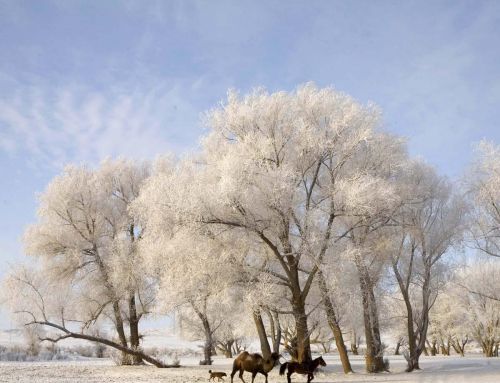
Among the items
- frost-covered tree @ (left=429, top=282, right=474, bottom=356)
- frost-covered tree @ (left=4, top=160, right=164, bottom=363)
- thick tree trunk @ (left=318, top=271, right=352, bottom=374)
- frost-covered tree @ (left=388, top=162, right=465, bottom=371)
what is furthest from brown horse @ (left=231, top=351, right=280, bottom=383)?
frost-covered tree @ (left=429, top=282, right=474, bottom=356)

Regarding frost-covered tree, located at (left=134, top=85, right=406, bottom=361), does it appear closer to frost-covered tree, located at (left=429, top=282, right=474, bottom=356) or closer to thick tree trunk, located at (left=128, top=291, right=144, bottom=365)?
thick tree trunk, located at (left=128, top=291, right=144, bottom=365)

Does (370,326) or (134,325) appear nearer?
(370,326)

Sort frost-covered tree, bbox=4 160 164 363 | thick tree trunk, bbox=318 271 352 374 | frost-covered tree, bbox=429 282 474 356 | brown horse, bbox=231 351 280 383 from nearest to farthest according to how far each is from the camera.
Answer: brown horse, bbox=231 351 280 383, thick tree trunk, bbox=318 271 352 374, frost-covered tree, bbox=4 160 164 363, frost-covered tree, bbox=429 282 474 356

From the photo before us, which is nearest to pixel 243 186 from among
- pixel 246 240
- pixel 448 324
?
pixel 246 240

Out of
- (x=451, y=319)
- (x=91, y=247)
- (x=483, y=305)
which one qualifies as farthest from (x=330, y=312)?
(x=451, y=319)

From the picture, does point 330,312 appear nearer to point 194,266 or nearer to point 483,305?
point 194,266

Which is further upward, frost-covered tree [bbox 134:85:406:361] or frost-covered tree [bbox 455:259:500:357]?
frost-covered tree [bbox 134:85:406:361]

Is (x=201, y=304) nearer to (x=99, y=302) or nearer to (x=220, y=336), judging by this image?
(x=99, y=302)

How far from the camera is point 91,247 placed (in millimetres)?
27875

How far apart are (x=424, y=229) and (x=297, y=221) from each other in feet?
24.0

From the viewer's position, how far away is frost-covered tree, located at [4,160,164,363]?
26.2 metres

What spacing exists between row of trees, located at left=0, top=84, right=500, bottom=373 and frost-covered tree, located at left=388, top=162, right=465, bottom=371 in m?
0.06

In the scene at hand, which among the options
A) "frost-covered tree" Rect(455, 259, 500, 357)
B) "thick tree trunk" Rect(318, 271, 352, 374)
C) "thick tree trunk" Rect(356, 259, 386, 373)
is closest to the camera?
"thick tree trunk" Rect(318, 271, 352, 374)

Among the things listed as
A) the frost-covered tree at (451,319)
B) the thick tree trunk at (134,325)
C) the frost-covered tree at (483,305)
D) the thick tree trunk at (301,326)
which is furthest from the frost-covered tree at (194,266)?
the frost-covered tree at (451,319)
